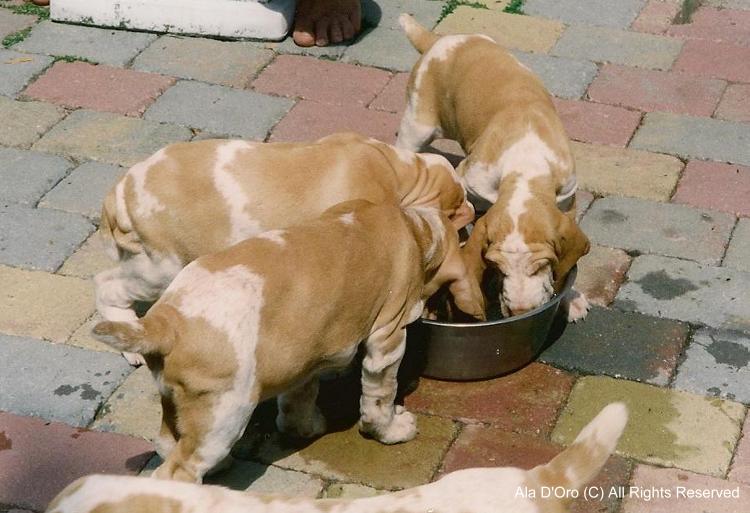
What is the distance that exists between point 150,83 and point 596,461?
14.8 feet

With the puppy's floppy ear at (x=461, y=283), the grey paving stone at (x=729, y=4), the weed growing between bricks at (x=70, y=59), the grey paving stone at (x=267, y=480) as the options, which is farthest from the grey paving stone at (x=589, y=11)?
the grey paving stone at (x=267, y=480)

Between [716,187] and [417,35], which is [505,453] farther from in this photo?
[417,35]

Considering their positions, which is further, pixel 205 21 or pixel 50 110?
pixel 205 21

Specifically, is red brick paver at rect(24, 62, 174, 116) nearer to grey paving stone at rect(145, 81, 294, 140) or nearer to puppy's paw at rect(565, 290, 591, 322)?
grey paving stone at rect(145, 81, 294, 140)

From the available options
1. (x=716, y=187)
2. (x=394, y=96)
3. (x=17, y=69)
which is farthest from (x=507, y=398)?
(x=17, y=69)

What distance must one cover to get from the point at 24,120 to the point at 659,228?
3.46m

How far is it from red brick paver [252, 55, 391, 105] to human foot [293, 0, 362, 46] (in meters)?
0.17

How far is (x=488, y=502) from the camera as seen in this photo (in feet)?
10.9

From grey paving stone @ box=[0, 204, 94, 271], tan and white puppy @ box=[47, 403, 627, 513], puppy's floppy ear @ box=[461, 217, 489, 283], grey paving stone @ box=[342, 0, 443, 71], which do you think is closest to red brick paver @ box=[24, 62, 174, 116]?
grey paving stone @ box=[0, 204, 94, 271]

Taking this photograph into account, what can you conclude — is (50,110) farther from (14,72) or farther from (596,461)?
(596,461)

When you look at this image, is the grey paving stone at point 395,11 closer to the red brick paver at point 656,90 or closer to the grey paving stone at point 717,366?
the red brick paver at point 656,90

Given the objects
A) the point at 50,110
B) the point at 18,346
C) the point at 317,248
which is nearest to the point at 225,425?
the point at 317,248

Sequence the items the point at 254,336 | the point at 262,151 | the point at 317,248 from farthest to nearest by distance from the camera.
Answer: the point at 262,151
the point at 317,248
the point at 254,336

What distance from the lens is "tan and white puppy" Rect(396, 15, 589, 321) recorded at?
4832mm
